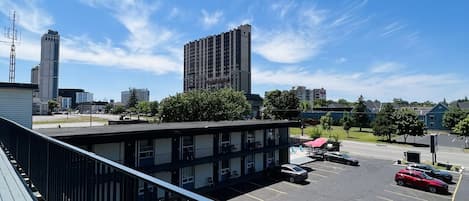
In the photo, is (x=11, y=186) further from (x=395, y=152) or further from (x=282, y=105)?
(x=282, y=105)

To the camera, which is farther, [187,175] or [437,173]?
[437,173]

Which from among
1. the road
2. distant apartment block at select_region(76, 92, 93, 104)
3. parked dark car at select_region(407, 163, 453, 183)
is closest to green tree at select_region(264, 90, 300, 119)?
the road

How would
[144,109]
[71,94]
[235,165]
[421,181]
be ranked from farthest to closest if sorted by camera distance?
[71,94] → [144,109] → [235,165] → [421,181]

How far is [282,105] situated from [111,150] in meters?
52.8

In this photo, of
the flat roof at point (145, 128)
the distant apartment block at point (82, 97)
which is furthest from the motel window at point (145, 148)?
the distant apartment block at point (82, 97)

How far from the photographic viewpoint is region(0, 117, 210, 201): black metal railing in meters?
1.79

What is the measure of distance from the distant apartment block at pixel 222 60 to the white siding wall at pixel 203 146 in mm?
77648

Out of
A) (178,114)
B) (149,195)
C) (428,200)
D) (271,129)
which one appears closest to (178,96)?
(178,114)

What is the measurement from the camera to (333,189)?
1964 centimetres

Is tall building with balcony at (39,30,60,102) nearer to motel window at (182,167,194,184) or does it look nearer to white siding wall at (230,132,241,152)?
white siding wall at (230,132,241,152)

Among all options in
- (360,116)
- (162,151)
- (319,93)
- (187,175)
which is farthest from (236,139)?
(319,93)

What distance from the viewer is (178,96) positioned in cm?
4209

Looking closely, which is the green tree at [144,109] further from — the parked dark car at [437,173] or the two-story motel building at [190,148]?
the parked dark car at [437,173]

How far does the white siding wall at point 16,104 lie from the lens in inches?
440
